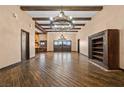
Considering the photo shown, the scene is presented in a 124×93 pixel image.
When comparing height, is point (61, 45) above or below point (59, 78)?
above

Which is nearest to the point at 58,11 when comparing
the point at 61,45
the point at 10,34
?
the point at 10,34

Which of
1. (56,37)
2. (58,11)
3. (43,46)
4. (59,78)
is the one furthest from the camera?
(43,46)

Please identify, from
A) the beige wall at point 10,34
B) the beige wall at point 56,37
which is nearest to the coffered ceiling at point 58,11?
the beige wall at point 10,34

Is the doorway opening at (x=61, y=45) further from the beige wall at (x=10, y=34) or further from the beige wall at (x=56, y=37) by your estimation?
the beige wall at (x=10, y=34)

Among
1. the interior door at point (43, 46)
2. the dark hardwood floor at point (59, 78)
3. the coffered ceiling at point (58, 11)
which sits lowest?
the dark hardwood floor at point (59, 78)

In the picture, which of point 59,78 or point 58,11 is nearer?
point 59,78

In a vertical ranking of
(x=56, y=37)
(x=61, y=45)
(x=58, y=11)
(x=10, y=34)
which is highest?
(x=58, y=11)

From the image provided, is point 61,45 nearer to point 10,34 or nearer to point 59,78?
point 10,34

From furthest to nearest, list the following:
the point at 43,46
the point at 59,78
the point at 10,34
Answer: the point at 43,46 → the point at 10,34 → the point at 59,78

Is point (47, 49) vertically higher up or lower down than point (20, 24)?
lower down

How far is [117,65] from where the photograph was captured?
6.76 m

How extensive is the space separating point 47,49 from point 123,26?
1983 centimetres
